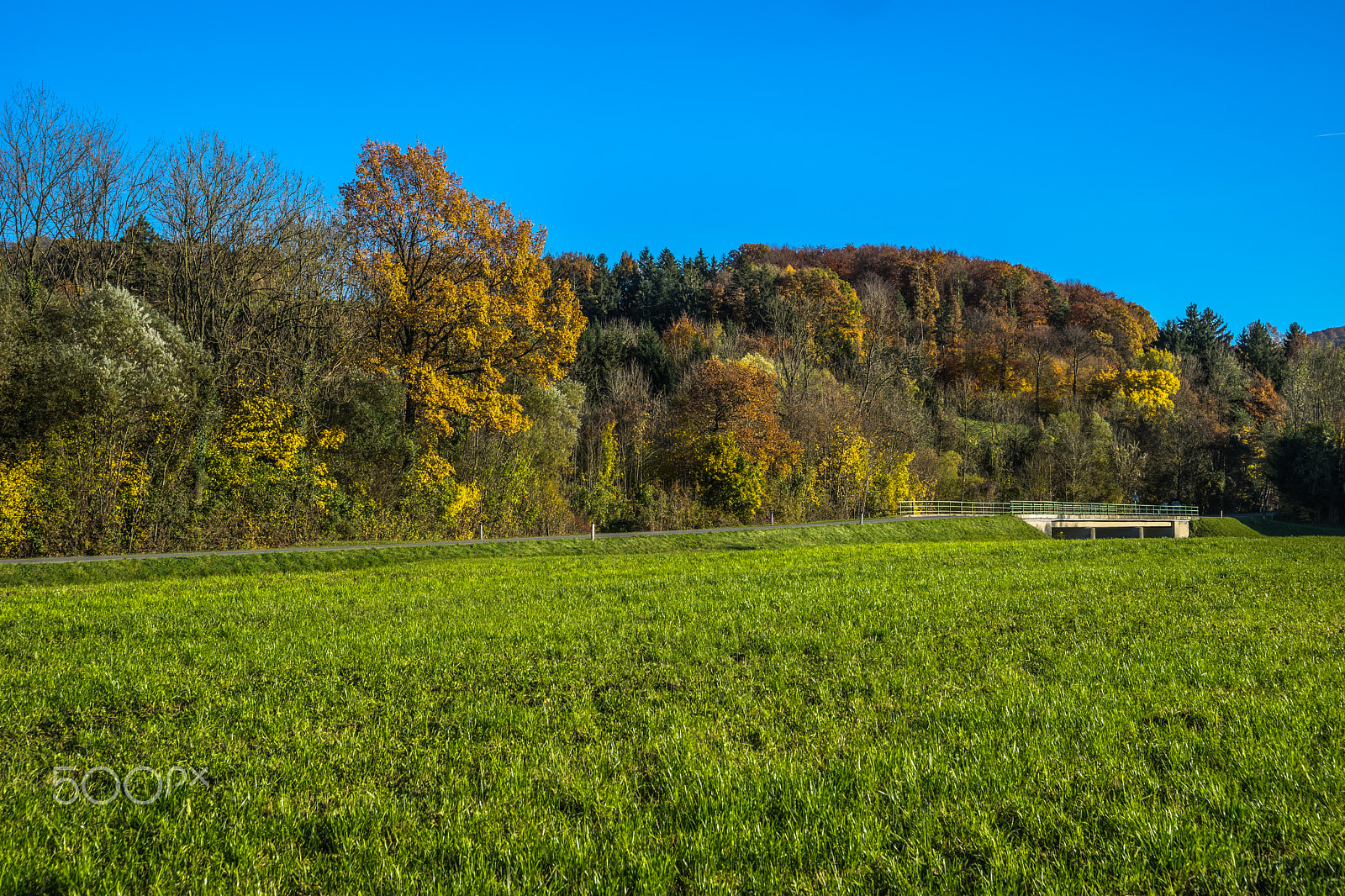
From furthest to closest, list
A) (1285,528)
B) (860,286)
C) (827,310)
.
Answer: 1. (860,286)
2. (827,310)
3. (1285,528)

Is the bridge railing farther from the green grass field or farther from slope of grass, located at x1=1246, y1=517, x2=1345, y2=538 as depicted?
the green grass field

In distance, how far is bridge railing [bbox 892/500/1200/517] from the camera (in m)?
53.9

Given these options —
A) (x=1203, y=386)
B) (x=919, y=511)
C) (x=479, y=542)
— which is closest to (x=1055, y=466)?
(x=919, y=511)

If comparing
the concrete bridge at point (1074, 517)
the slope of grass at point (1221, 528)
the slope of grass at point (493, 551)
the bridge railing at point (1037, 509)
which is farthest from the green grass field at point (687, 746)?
the slope of grass at point (1221, 528)

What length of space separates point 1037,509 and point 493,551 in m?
51.1

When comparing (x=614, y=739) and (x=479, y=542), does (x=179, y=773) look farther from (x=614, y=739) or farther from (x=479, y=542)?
(x=479, y=542)

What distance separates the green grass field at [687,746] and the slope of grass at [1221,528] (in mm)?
51881

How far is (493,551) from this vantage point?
2630 cm

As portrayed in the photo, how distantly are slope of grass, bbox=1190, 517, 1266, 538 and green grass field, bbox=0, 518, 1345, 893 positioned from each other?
51881mm

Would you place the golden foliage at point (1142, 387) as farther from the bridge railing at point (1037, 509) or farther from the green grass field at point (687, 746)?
the green grass field at point (687, 746)

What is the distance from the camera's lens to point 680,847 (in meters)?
3.67

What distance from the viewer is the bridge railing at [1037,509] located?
53938 millimetres

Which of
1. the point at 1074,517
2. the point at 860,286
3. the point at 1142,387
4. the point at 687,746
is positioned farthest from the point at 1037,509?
the point at 687,746

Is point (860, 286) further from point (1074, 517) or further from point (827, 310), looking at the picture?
point (1074, 517)
